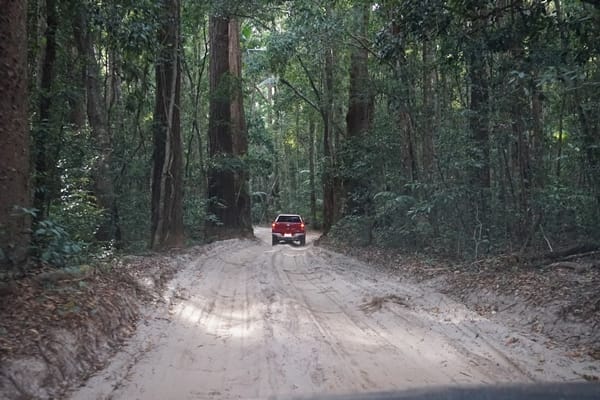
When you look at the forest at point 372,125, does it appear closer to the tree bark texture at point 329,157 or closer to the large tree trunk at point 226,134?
the large tree trunk at point 226,134

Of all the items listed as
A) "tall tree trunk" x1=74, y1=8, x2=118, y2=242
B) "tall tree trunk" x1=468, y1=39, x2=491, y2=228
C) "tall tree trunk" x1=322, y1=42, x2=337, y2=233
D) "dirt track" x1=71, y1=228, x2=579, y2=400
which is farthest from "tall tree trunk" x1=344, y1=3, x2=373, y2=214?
"dirt track" x1=71, y1=228, x2=579, y2=400

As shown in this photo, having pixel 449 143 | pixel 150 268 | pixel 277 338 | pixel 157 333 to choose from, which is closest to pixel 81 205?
pixel 150 268

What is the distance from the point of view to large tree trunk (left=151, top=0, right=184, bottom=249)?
18.5 meters

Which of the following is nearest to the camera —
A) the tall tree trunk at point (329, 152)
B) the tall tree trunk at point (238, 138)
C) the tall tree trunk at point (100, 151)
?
the tall tree trunk at point (100, 151)

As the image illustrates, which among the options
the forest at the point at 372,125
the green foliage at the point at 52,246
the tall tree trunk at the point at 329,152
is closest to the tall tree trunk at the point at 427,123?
the forest at the point at 372,125

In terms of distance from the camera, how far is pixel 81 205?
11.7m

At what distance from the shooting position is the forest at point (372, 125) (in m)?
9.34

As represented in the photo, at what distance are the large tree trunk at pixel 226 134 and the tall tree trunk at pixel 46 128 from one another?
1526 centimetres

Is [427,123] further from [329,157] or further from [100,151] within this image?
[329,157]

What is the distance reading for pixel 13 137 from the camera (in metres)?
7.53

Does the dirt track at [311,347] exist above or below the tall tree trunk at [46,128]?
below

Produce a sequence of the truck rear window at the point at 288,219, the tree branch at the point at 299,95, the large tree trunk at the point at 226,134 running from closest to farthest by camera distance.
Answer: the large tree trunk at the point at 226,134 < the truck rear window at the point at 288,219 < the tree branch at the point at 299,95

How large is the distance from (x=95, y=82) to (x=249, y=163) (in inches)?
519

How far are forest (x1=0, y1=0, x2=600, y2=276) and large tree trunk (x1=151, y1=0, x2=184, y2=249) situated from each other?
0.22 ft
